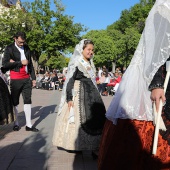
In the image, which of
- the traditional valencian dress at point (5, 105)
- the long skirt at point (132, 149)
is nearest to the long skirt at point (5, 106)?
the traditional valencian dress at point (5, 105)

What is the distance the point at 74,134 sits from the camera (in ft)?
14.6

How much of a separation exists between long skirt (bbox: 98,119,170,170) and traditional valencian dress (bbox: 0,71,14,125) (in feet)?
8.96

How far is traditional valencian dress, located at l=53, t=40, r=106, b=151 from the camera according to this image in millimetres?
4422

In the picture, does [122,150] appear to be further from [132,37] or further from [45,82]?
[132,37]

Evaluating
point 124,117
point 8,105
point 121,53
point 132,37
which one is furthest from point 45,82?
A: point 121,53

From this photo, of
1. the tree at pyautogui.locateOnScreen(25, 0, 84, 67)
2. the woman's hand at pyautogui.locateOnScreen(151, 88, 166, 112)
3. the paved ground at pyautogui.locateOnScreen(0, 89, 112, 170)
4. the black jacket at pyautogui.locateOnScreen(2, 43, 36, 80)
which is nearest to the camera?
the woman's hand at pyautogui.locateOnScreen(151, 88, 166, 112)

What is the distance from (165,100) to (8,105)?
11.7 ft

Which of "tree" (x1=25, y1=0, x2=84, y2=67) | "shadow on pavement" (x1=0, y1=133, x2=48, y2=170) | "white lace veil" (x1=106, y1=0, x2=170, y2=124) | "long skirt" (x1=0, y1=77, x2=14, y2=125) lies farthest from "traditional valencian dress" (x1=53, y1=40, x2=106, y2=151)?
"tree" (x1=25, y1=0, x2=84, y2=67)

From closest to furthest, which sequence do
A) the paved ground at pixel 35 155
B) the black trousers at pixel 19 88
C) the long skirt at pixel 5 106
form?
the paved ground at pixel 35 155
the long skirt at pixel 5 106
the black trousers at pixel 19 88

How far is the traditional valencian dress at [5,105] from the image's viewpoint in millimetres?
5194

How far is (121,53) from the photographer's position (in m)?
57.9

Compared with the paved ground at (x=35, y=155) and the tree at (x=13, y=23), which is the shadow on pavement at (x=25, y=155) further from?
the tree at (x=13, y=23)

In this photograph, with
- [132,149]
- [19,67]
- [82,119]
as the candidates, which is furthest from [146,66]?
[19,67]

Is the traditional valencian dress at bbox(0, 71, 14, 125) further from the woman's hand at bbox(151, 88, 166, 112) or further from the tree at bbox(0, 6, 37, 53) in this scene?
the tree at bbox(0, 6, 37, 53)
